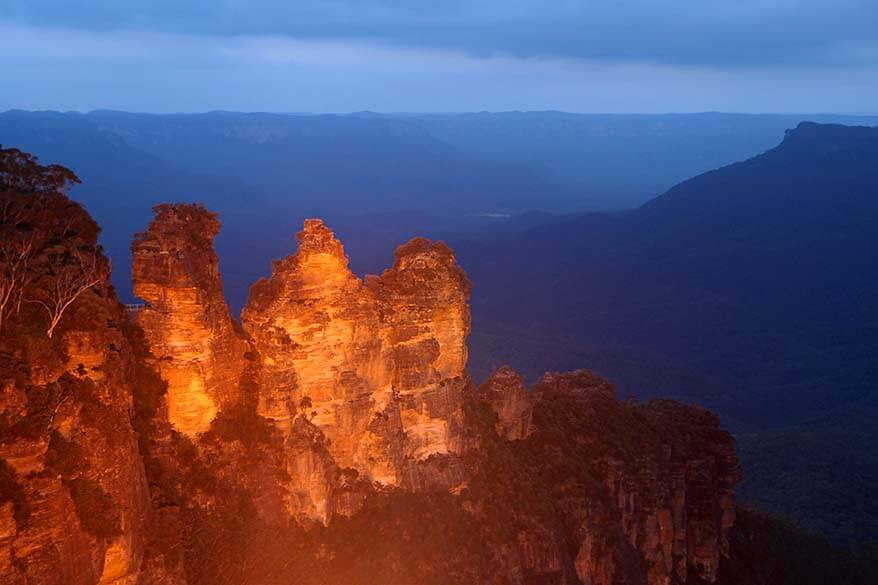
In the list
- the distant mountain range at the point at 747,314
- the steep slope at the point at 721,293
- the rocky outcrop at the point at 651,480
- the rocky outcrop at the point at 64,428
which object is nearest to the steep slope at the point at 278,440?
the rocky outcrop at the point at 64,428

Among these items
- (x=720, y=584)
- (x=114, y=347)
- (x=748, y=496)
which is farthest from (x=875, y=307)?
(x=114, y=347)

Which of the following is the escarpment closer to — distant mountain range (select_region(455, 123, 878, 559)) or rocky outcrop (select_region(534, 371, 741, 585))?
rocky outcrop (select_region(534, 371, 741, 585))

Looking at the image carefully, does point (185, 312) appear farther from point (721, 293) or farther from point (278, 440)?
point (721, 293)

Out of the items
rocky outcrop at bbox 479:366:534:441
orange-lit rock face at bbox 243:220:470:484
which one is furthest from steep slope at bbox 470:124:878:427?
orange-lit rock face at bbox 243:220:470:484

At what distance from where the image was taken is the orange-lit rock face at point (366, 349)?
2491cm

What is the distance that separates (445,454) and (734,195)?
186m

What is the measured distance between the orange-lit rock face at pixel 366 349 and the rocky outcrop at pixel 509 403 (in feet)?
13.8

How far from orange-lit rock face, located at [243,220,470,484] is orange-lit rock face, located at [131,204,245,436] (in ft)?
6.62

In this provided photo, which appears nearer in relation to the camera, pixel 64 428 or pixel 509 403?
pixel 64 428

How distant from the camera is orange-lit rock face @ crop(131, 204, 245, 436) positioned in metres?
22.0

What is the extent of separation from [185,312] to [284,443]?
19.6ft

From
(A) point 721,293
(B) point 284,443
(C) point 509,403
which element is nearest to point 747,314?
(A) point 721,293

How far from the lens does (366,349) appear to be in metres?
26.6

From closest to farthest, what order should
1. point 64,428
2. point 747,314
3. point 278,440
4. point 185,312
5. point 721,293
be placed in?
1. point 64,428
2. point 185,312
3. point 278,440
4. point 747,314
5. point 721,293
